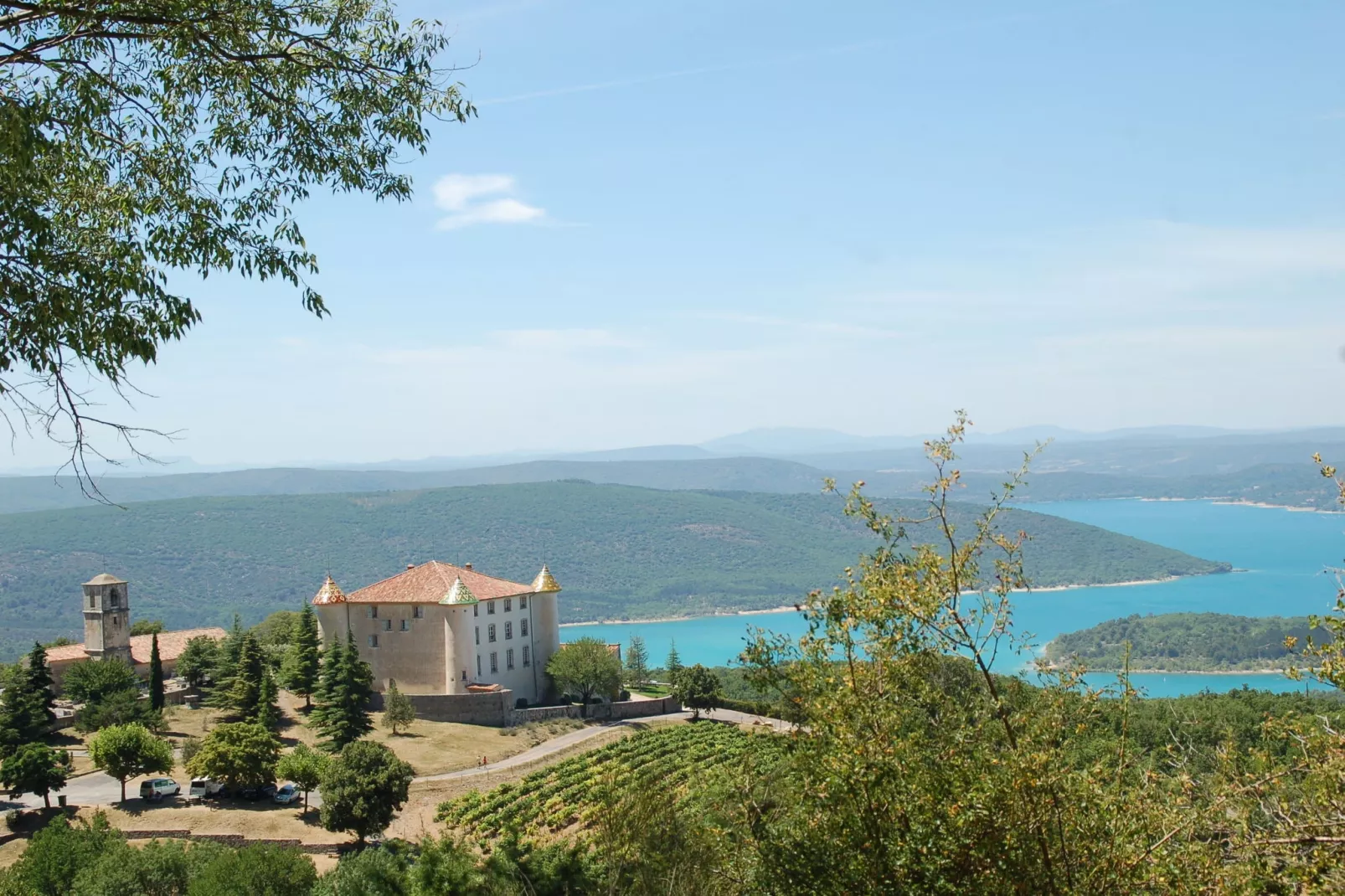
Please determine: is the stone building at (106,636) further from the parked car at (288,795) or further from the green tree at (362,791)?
the green tree at (362,791)

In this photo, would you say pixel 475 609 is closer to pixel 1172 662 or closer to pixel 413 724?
pixel 413 724

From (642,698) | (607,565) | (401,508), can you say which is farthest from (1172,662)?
(401,508)

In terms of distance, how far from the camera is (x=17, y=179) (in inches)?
265

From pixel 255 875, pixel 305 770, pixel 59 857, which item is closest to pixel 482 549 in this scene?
pixel 305 770

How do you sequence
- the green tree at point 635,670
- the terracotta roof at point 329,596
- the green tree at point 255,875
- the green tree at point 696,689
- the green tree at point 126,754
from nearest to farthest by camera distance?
the green tree at point 255,875 → the green tree at point 126,754 → the terracotta roof at point 329,596 → the green tree at point 696,689 → the green tree at point 635,670

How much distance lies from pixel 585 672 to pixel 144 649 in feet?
52.5

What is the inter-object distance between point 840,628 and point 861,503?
2.45ft

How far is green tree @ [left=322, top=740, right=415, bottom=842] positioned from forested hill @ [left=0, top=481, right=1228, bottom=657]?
104 meters

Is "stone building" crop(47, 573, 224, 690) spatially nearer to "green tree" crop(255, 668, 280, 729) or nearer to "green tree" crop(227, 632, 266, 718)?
"green tree" crop(227, 632, 266, 718)

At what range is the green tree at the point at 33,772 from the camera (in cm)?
2442

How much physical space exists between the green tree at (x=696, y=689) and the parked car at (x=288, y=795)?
1446 cm

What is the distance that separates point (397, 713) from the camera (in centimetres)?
3269

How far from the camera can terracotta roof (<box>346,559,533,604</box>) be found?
37.3m

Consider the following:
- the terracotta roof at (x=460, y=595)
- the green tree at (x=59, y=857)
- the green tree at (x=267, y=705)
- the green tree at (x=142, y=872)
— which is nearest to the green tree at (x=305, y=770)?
the green tree at (x=267, y=705)
